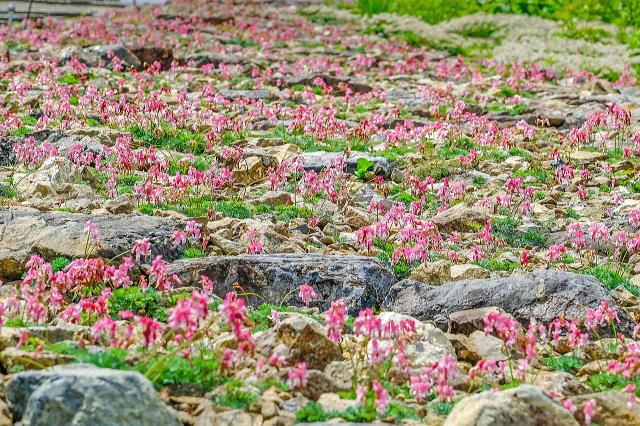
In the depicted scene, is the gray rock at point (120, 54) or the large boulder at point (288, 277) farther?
the gray rock at point (120, 54)

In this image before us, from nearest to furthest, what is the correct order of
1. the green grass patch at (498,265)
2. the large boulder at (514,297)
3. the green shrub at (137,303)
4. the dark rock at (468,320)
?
1. the green shrub at (137,303)
2. the dark rock at (468,320)
3. the large boulder at (514,297)
4. the green grass patch at (498,265)

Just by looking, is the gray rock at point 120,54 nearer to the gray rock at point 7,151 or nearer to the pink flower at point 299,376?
the gray rock at point 7,151

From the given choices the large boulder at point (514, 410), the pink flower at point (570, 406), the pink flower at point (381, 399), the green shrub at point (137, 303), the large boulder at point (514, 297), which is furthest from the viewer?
the large boulder at point (514, 297)

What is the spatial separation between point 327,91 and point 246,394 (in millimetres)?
18003

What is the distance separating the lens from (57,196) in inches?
504

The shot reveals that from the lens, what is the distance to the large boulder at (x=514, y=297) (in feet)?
29.9

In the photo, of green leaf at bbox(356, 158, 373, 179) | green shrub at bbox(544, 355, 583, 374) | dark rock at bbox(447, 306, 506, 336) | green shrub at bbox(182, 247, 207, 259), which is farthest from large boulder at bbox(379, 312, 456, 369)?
green leaf at bbox(356, 158, 373, 179)

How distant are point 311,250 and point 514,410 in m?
6.09

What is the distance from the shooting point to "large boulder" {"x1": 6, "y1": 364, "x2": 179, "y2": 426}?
5.30 m

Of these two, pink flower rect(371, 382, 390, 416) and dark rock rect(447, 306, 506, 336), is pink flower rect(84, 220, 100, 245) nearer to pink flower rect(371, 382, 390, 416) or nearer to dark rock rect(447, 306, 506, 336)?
pink flower rect(371, 382, 390, 416)

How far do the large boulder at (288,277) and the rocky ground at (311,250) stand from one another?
30 mm

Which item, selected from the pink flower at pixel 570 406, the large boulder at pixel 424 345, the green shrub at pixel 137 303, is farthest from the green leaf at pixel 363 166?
the pink flower at pixel 570 406

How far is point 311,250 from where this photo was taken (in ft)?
37.9

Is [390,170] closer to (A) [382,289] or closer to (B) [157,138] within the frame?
(B) [157,138]
